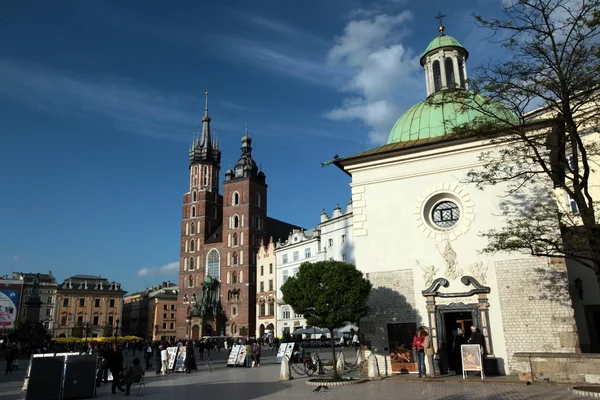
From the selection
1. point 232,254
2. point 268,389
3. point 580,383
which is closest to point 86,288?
point 232,254

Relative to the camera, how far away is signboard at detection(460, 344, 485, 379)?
14758 mm

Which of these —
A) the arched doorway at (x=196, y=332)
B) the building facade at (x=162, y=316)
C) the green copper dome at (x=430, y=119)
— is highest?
the green copper dome at (x=430, y=119)

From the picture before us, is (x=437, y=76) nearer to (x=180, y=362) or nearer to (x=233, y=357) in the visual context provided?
(x=233, y=357)

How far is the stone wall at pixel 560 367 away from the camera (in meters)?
13.0

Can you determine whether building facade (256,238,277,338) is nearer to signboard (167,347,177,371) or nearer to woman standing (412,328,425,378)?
signboard (167,347,177,371)

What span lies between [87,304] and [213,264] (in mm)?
32792

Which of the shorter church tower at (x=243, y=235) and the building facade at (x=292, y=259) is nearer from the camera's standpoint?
the building facade at (x=292, y=259)

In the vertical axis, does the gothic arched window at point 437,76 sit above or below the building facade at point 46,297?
above

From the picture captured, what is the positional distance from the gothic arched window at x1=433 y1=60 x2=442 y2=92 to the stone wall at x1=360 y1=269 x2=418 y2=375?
33.1 feet

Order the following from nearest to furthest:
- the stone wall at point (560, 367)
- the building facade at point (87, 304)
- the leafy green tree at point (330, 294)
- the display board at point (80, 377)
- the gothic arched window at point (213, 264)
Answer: the stone wall at point (560, 367)
the display board at point (80, 377)
the leafy green tree at point (330, 294)
the gothic arched window at point (213, 264)
the building facade at point (87, 304)

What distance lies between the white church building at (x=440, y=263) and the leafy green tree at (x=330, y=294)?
1.64 metres

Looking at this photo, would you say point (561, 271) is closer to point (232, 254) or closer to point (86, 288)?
point (232, 254)

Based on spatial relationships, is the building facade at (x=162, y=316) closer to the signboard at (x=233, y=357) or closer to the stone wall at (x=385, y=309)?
the signboard at (x=233, y=357)

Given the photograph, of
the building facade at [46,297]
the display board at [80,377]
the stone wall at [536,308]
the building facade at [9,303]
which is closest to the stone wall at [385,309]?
the stone wall at [536,308]
